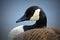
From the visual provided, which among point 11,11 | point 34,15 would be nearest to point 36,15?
point 34,15

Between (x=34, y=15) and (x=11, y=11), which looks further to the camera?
(x=11, y=11)

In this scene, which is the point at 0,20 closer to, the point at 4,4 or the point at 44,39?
the point at 4,4

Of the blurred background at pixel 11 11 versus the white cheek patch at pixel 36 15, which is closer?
the white cheek patch at pixel 36 15

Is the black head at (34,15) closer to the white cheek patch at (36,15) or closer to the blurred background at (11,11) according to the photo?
the white cheek patch at (36,15)

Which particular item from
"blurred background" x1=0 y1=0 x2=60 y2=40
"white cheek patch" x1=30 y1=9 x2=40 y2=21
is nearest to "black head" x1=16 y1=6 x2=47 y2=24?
"white cheek patch" x1=30 y1=9 x2=40 y2=21

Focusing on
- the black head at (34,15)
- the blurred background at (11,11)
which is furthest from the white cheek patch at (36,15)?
the blurred background at (11,11)

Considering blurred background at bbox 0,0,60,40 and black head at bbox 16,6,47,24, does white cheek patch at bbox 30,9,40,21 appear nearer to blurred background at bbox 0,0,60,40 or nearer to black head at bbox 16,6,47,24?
black head at bbox 16,6,47,24

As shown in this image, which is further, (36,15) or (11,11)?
(11,11)

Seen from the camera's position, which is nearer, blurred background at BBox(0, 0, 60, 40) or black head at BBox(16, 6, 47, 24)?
black head at BBox(16, 6, 47, 24)

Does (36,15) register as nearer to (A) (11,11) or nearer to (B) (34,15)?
(B) (34,15)

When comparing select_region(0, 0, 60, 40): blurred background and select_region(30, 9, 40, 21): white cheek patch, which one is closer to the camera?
select_region(30, 9, 40, 21): white cheek patch

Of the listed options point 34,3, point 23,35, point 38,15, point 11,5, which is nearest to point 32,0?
point 34,3

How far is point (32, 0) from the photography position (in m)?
1.09

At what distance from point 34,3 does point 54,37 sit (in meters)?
0.56
